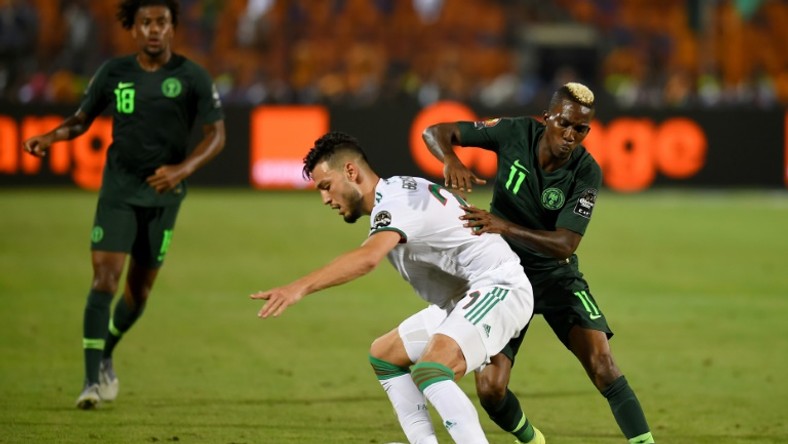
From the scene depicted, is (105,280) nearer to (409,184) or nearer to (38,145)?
(38,145)

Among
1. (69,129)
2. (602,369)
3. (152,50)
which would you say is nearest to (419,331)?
(602,369)

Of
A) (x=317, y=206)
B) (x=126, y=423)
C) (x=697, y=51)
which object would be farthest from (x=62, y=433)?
(x=697, y=51)

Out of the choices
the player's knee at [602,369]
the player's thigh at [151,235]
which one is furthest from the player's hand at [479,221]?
the player's thigh at [151,235]

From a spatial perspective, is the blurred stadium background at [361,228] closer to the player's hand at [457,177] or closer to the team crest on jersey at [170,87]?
the player's hand at [457,177]

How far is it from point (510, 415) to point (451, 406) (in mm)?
1079

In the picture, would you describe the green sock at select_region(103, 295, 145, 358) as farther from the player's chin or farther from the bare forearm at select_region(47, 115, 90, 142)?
the player's chin

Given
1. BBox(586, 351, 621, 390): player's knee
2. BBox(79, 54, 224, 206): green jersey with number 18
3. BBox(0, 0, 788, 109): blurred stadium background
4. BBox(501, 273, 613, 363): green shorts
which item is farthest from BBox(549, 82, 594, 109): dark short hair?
BBox(0, 0, 788, 109): blurred stadium background

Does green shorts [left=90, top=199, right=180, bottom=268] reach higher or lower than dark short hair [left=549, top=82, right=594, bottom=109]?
lower

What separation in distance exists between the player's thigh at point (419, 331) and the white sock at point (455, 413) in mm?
589

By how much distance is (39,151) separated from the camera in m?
8.45

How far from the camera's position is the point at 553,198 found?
690cm

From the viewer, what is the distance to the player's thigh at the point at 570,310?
267 inches

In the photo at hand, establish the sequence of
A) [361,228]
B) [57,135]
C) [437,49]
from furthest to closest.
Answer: [437,49] → [361,228] → [57,135]

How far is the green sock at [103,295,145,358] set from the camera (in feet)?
29.0
